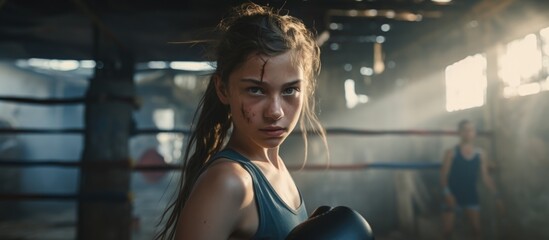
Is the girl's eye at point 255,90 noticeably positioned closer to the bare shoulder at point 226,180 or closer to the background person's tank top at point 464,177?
the bare shoulder at point 226,180

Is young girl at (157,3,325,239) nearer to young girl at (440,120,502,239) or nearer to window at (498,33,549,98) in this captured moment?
window at (498,33,549,98)

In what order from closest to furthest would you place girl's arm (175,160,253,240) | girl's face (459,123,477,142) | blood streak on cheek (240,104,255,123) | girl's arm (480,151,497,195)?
1. girl's arm (175,160,253,240)
2. blood streak on cheek (240,104,255,123)
3. girl's arm (480,151,497,195)
4. girl's face (459,123,477,142)

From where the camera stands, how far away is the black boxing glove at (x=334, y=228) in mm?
924

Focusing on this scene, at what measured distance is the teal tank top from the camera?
944 millimetres

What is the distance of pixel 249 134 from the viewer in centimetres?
108

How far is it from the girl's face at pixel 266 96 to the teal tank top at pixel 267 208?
9 cm

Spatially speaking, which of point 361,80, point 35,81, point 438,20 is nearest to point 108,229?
point 438,20

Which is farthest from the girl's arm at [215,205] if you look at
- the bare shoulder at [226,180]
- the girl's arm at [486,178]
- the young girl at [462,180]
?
the young girl at [462,180]

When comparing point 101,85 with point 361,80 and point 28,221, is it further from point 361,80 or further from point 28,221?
point 28,221

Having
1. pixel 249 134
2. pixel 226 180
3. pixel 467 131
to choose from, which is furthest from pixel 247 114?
pixel 467 131

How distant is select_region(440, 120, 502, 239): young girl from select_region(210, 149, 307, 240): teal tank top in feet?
14.5

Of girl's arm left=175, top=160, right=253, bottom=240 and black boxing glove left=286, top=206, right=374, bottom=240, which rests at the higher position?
girl's arm left=175, top=160, right=253, bottom=240

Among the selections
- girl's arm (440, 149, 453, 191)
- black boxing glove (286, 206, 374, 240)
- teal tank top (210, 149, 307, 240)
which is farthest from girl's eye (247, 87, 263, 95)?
girl's arm (440, 149, 453, 191)

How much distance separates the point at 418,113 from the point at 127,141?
Answer: 610 cm
